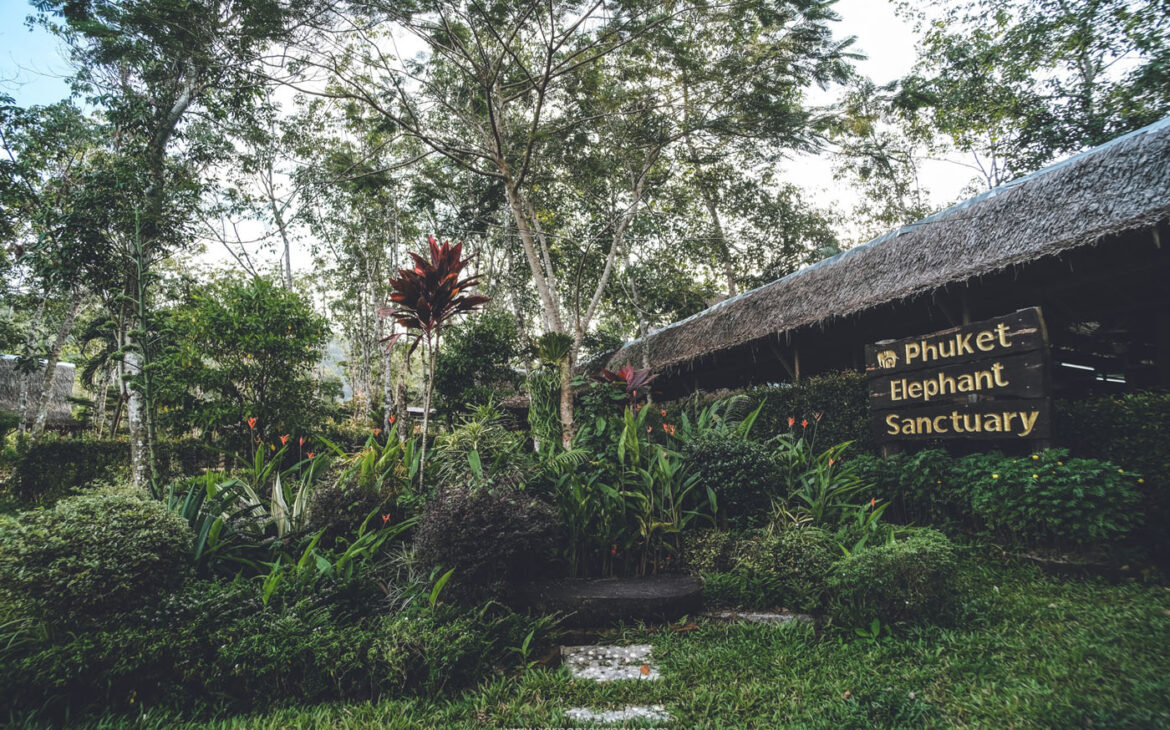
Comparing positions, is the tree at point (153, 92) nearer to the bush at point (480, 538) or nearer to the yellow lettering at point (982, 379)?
the bush at point (480, 538)

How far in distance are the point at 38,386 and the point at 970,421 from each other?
28176 millimetres

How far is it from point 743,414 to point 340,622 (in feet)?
18.2

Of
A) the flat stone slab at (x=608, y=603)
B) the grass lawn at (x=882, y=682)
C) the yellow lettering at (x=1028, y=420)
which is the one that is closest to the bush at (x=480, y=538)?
the flat stone slab at (x=608, y=603)

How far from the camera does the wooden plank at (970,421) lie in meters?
3.99

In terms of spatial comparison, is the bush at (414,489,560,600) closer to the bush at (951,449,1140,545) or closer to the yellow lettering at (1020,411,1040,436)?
the bush at (951,449,1140,545)

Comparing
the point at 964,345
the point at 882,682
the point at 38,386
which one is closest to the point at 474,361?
the point at 964,345

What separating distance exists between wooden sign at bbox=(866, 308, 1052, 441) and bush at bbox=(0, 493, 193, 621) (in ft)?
19.0

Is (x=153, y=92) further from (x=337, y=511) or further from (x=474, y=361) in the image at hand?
(x=337, y=511)

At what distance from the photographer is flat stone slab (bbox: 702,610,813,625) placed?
10.5 ft

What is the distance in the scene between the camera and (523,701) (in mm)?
2484

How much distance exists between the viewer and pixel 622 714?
2381 mm

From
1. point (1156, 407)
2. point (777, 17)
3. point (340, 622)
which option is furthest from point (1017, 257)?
point (340, 622)

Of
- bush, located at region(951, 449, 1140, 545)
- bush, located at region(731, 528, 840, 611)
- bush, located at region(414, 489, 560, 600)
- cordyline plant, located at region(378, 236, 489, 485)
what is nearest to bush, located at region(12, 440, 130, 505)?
cordyline plant, located at region(378, 236, 489, 485)

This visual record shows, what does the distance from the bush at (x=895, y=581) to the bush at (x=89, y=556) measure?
385 cm
